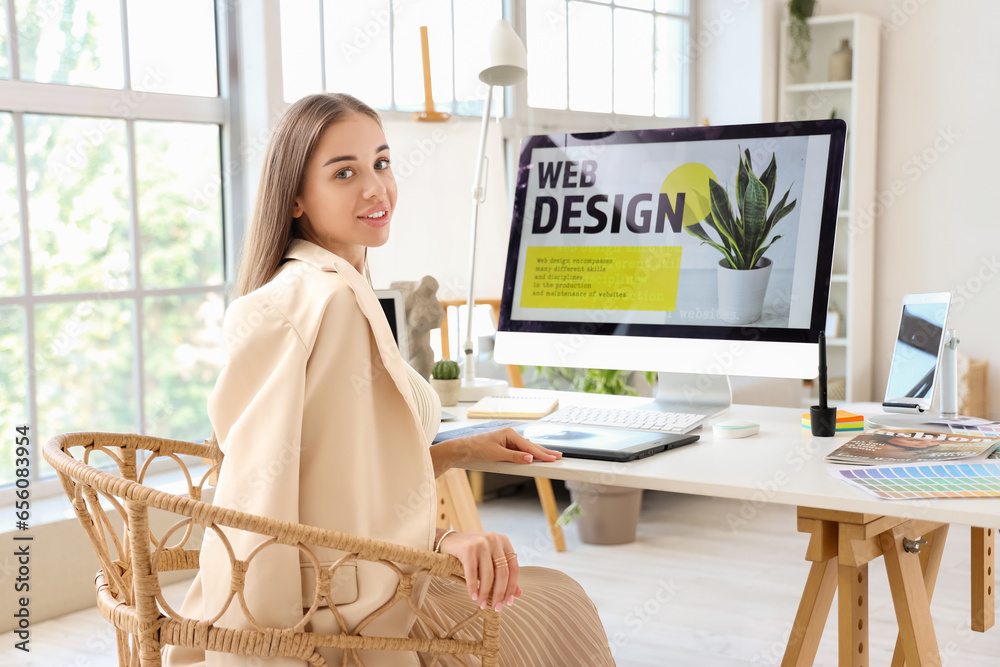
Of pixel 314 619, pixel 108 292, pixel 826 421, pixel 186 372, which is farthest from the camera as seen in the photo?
pixel 186 372

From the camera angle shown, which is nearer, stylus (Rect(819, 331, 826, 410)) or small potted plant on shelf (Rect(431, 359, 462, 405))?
stylus (Rect(819, 331, 826, 410))

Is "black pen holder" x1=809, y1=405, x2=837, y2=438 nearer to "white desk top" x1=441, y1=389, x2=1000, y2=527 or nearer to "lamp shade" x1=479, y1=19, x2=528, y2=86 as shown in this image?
"white desk top" x1=441, y1=389, x2=1000, y2=527

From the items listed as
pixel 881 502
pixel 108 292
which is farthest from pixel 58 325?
pixel 881 502

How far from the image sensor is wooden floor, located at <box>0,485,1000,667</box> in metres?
2.40

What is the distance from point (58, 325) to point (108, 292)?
174 millimetres

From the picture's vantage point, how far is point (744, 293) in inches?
66.5

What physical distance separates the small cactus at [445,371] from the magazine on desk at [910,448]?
825 millimetres

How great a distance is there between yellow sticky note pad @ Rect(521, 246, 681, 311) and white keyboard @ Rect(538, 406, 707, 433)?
21 centimetres

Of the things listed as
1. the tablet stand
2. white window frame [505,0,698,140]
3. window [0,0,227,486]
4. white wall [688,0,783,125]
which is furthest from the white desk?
white wall [688,0,783,125]

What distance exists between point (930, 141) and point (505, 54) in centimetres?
323

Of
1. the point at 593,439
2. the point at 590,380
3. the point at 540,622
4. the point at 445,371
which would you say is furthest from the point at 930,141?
the point at 540,622

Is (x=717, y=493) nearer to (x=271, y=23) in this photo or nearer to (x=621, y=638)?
(x=621, y=638)

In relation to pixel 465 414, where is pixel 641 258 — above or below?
above

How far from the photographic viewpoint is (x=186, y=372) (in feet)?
10.0
